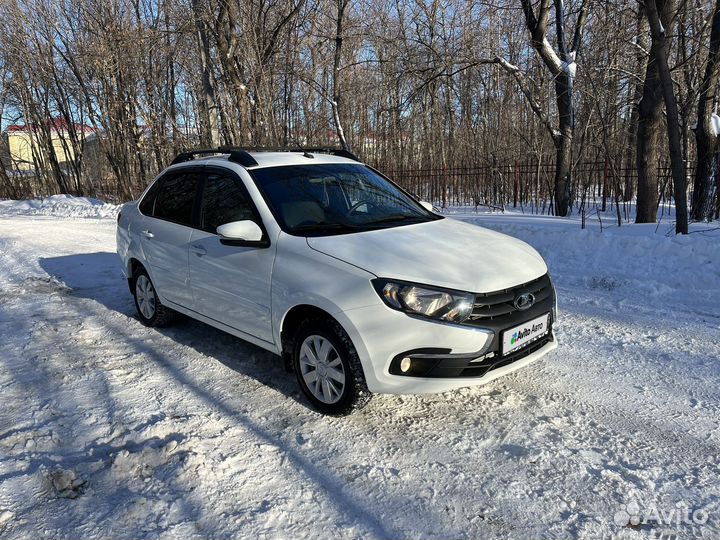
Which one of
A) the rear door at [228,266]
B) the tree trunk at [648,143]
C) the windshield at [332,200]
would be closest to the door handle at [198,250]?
the rear door at [228,266]

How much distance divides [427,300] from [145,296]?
142 inches

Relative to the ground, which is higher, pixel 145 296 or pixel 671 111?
pixel 671 111

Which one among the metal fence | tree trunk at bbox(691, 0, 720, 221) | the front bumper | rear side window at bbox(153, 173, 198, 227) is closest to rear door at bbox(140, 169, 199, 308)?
rear side window at bbox(153, 173, 198, 227)

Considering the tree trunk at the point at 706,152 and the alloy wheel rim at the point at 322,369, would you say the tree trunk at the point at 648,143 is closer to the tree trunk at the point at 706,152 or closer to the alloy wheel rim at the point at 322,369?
the tree trunk at the point at 706,152

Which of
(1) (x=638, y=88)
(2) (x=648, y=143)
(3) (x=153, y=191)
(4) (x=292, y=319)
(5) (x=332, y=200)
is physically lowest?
(4) (x=292, y=319)

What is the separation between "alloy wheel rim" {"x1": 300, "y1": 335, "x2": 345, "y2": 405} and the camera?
3305 millimetres

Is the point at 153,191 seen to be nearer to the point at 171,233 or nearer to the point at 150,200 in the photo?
the point at 150,200

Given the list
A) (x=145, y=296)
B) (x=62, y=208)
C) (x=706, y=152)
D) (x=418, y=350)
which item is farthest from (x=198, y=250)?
(x=62, y=208)

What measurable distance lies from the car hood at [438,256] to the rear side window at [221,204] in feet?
2.80

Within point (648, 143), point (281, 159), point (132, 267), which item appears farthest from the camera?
point (648, 143)

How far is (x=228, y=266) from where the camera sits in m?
3.98

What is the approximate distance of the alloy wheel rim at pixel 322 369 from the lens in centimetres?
330

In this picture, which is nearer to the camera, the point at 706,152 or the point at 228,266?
the point at 228,266

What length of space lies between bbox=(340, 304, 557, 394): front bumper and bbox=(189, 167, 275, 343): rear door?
89 cm
